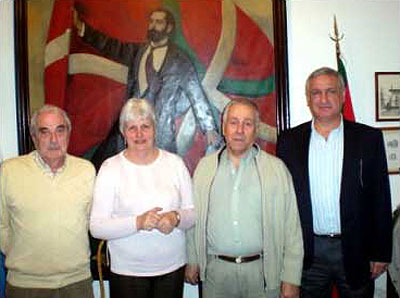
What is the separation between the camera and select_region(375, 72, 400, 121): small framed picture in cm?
264

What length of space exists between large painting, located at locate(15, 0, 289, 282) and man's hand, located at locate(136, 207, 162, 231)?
0.84 m

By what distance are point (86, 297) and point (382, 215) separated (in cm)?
157

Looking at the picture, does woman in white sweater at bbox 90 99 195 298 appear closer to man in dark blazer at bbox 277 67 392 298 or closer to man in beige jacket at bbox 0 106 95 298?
man in beige jacket at bbox 0 106 95 298

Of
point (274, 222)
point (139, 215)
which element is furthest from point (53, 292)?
point (274, 222)

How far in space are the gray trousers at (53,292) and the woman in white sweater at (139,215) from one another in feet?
0.48

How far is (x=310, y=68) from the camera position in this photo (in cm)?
261

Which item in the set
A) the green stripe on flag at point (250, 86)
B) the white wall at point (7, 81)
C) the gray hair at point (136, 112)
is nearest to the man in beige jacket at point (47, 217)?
the gray hair at point (136, 112)

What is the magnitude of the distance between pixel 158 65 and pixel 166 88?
0.16 metres

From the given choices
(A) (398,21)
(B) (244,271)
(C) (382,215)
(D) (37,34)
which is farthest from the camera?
A: (A) (398,21)

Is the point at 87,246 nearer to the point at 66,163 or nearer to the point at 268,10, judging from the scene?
the point at 66,163

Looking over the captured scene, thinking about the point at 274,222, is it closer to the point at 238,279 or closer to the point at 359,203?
the point at 238,279

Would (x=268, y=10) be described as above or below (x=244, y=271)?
above

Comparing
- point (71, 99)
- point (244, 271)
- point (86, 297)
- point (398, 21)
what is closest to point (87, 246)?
point (86, 297)

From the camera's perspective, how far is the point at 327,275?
1.99 m
